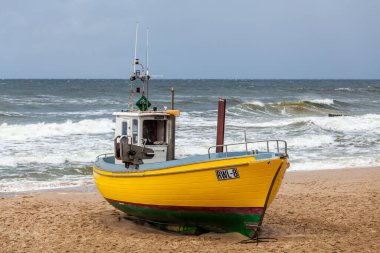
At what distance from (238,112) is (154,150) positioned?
114 feet

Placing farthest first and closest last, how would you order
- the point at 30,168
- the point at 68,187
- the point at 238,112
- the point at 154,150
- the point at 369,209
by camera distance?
the point at 238,112 → the point at 30,168 → the point at 68,187 → the point at 369,209 → the point at 154,150

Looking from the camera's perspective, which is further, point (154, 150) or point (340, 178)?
point (340, 178)

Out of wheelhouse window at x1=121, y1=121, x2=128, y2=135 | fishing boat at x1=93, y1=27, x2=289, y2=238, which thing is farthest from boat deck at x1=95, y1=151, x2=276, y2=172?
wheelhouse window at x1=121, y1=121, x2=128, y2=135

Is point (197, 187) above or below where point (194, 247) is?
above

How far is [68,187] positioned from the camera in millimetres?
17047

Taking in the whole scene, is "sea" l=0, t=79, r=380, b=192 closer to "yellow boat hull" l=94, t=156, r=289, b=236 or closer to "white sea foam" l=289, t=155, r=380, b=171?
"white sea foam" l=289, t=155, r=380, b=171

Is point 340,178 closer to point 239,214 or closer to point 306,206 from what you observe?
point 306,206

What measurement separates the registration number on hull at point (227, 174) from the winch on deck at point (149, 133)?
6.66 feet

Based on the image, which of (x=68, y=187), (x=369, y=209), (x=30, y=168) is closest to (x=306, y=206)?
(x=369, y=209)

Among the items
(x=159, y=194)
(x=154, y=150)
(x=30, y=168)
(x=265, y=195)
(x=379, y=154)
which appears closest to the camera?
(x=265, y=195)

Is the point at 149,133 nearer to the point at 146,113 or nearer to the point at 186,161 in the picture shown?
the point at 146,113

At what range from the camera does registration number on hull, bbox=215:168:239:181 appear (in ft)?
33.4

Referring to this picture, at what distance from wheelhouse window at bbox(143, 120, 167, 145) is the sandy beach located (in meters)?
1.66

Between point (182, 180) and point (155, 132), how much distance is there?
195cm
